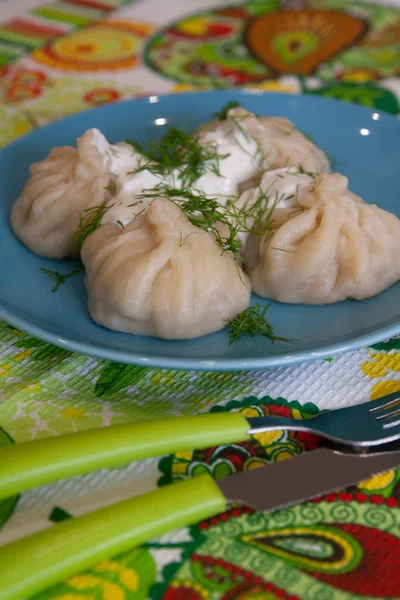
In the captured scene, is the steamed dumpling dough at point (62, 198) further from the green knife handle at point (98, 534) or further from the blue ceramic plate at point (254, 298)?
the green knife handle at point (98, 534)

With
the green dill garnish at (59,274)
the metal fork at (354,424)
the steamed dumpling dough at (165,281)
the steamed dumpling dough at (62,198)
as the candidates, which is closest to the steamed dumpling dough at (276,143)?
the steamed dumpling dough at (62,198)

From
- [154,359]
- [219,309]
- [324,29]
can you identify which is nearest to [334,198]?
[219,309]

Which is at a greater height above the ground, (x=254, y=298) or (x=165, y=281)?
(x=165, y=281)

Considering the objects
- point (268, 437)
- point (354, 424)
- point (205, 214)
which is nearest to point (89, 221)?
point (205, 214)

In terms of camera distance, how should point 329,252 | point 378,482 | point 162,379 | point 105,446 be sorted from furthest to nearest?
point 329,252 → point 162,379 → point 378,482 → point 105,446

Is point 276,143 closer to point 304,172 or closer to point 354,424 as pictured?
point 304,172

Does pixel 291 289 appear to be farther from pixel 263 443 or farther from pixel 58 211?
pixel 58 211

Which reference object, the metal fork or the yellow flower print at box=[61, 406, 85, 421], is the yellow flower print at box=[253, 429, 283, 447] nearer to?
the metal fork
